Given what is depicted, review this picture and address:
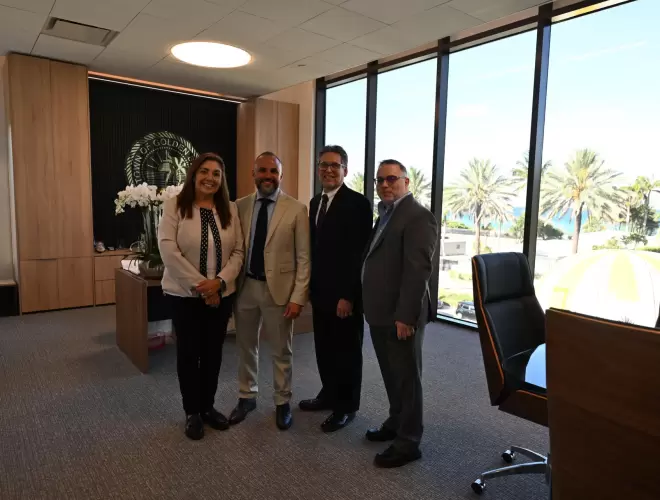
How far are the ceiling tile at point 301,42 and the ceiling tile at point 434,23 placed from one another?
705 mm

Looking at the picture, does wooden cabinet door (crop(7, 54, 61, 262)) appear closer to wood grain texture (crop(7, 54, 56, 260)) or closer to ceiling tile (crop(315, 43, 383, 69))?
wood grain texture (crop(7, 54, 56, 260))

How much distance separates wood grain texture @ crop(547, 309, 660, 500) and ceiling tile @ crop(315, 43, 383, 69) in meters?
3.88

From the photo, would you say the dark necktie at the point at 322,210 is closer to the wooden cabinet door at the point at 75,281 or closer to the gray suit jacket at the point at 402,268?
the gray suit jacket at the point at 402,268

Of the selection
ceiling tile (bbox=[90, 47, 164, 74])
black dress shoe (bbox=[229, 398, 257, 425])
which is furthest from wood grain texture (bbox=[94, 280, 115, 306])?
black dress shoe (bbox=[229, 398, 257, 425])

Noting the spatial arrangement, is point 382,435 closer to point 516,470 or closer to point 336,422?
point 336,422

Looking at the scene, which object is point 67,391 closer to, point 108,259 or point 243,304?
point 243,304

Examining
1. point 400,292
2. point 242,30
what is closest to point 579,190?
point 400,292

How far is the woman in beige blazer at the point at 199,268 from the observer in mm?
2367

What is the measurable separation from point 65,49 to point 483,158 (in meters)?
4.30

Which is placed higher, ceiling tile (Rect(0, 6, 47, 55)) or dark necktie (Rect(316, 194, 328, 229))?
ceiling tile (Rect(0, 6, 47, 55))

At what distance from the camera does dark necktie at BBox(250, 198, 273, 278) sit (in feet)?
8.34

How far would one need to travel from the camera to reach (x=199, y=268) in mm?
2406

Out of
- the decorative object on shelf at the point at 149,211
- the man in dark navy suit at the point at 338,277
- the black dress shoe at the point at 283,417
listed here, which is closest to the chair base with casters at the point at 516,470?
the man in dark navy suit at the point at 338,277

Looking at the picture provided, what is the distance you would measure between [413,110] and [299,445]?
405 cm
